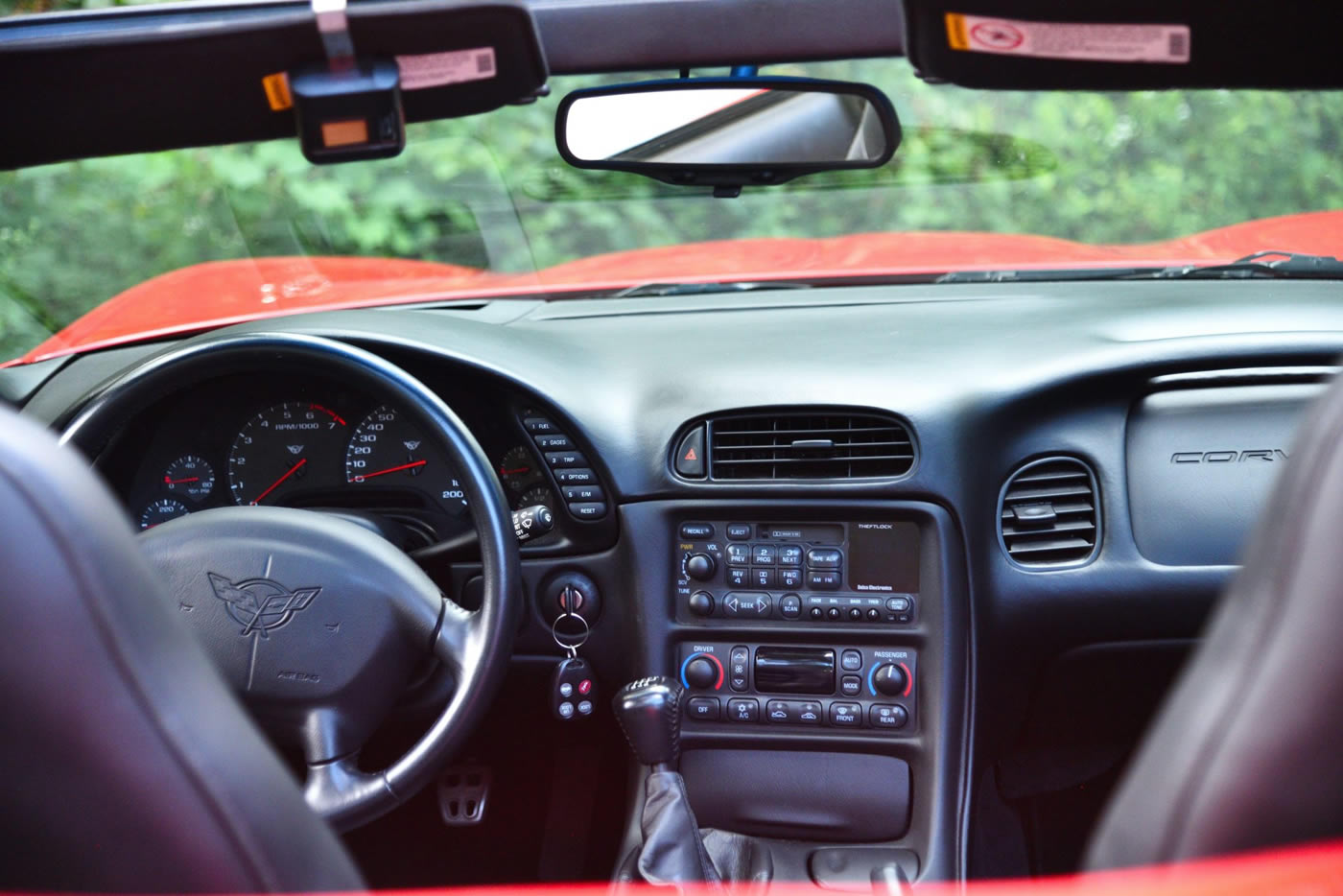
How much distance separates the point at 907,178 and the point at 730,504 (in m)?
1.39

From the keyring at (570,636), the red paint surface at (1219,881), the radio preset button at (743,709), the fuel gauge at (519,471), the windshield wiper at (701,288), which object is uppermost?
the red paint surface at (1219,881)

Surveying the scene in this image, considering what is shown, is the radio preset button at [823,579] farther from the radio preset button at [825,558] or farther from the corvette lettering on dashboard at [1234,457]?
the corvette lettering on dashboard at [1234,457]

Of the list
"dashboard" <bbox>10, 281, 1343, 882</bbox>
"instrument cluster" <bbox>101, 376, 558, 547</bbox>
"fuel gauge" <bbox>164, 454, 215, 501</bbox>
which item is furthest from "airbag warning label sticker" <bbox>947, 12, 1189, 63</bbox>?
"fuel gauge" <bbox>164, 454, 215, 501</bbox>

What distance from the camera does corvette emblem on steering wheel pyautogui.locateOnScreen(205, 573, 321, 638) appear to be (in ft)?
6.86

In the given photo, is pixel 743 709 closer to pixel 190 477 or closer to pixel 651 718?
pixel 651 718

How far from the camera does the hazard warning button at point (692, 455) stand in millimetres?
2531

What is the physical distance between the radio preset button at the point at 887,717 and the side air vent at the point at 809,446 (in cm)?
47

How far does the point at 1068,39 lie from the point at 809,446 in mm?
1413

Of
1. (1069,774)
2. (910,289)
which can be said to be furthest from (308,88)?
(1069,774)

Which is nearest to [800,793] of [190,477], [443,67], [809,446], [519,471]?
[809,446]

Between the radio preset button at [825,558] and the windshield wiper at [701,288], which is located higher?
the windshield wiper at [701,288]

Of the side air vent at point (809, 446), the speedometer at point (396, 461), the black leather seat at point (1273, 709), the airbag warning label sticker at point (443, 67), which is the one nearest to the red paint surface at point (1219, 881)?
the black leather seat at point (1273, 709)

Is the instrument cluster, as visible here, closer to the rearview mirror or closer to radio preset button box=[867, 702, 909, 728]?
the rearview mirror

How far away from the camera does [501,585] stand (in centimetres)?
209
